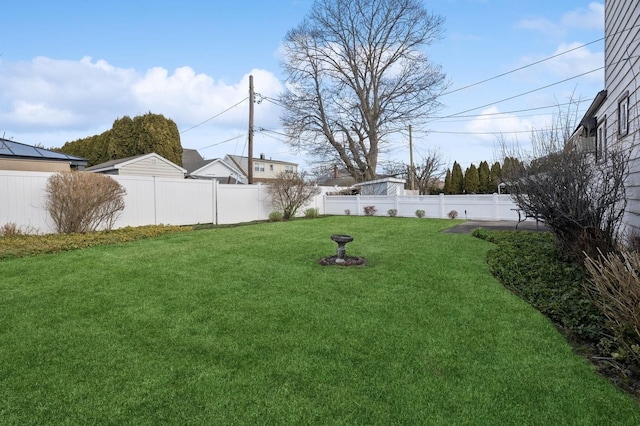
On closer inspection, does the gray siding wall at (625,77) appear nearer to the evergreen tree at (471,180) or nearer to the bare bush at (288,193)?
the bare bush at (288,193)

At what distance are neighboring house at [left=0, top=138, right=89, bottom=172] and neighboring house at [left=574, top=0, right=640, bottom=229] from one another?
14803mm

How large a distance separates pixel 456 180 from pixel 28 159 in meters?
26.4

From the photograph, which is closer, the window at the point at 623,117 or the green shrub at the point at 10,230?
the window at the point at 623,117

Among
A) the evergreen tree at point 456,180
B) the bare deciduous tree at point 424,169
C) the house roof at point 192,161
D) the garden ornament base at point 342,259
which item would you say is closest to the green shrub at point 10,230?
the garden ornament base at point 342,259

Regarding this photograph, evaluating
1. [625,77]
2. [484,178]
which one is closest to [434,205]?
[625,77]

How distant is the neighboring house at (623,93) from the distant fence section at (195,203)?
21.6ft

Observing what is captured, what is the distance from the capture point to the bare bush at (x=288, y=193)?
51.2ft

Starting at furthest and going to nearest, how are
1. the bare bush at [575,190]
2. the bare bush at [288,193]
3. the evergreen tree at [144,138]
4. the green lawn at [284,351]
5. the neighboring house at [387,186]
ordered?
the evergreen tree at [144,138] → the neighboring house at [387,186] → the bare bush at [288,193] → the bare bush at [575,190] → the green lawn at [284,351]

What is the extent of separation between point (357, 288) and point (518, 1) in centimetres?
1072

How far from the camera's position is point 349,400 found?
2359mm

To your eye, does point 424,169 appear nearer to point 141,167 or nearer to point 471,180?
point 471,180

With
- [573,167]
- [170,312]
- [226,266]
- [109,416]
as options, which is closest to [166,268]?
[226,266]

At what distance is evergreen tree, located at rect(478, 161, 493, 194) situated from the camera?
89.2ft

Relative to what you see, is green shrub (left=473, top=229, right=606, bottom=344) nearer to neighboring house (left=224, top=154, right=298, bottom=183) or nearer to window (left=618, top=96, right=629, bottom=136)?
window (left=618, top=96, right=629, bottom=136)
